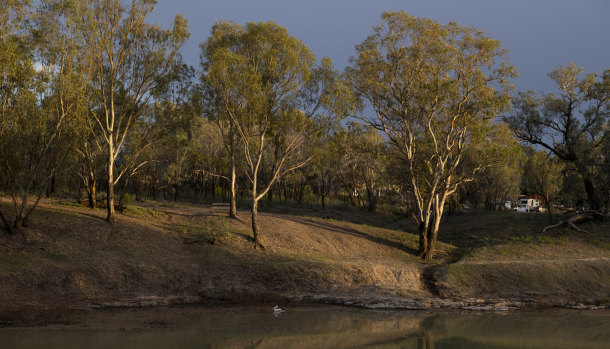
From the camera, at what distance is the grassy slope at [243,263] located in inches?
750

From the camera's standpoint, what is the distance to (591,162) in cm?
3612

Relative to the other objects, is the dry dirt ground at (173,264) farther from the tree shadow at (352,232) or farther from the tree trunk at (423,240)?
the tree shadow at (352,232)

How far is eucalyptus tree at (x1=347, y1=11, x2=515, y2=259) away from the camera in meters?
26.3

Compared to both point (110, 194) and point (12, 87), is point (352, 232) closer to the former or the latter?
point (110, 194)

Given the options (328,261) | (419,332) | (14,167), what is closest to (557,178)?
(328,261)

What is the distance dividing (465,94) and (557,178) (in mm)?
34156

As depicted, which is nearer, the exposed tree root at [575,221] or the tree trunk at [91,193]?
the tree trunk at [91,193]

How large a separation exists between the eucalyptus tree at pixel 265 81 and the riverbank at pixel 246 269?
372 cm

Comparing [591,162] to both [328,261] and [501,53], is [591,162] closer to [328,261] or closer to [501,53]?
[501,53]

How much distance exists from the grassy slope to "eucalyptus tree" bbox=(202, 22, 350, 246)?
322 centimetres

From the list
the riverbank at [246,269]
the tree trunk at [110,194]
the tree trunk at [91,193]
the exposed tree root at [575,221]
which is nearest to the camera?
the riverbank at [246,269]

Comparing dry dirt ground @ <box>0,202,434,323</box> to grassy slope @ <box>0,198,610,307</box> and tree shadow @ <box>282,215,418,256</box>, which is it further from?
tree shadow @ <box>282,215,418,256</box>

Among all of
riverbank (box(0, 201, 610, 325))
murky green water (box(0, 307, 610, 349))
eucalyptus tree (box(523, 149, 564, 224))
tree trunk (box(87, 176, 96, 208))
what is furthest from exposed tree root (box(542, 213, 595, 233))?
tree trunk (box(87, 176, 96, 208))

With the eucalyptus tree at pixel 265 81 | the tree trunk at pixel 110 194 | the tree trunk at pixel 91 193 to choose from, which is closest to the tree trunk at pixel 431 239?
the eucalyptus tree at pixel 265 81
